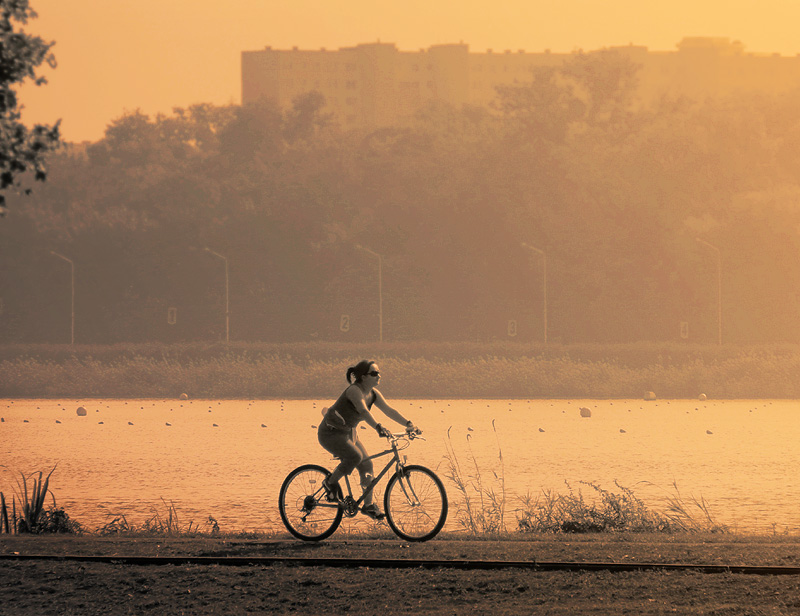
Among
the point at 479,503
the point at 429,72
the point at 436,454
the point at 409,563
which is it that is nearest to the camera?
the point at 409,563

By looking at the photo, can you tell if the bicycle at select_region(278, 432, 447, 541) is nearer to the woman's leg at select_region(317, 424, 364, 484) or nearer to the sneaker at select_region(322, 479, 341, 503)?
the sneaker at select_region(322, 479, 341, 503)

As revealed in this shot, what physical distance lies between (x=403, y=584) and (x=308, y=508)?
2.30 meters

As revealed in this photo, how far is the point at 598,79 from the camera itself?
3420 inches

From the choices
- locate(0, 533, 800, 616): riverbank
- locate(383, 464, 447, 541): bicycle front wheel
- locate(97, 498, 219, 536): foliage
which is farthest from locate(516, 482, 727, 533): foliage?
locate(97, 498, 219, 536): foliage

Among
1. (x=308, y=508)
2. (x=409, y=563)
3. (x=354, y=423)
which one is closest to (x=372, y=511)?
(x=308, y=508)

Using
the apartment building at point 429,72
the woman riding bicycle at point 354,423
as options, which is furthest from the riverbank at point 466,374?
the apartment building at point 429,72

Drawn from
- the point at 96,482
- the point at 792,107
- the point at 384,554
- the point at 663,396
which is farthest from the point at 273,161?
the point at 384,554

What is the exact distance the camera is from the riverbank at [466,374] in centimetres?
5009

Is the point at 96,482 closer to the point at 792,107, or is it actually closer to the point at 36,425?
the point at 36,425

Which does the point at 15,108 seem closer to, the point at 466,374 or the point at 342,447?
the point at 342,447

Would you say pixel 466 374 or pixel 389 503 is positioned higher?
pixel 466 374

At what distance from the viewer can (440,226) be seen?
→ 82938 mm

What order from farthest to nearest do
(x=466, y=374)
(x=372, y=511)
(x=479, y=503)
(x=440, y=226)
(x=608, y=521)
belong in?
(x=440, y=226) → (x=466, y=374) → (x=479, y=503) → (x=608, y=521) → (x=372, y=511)

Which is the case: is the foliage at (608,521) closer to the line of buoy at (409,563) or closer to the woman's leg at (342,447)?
the woman's leg at (342,447)
